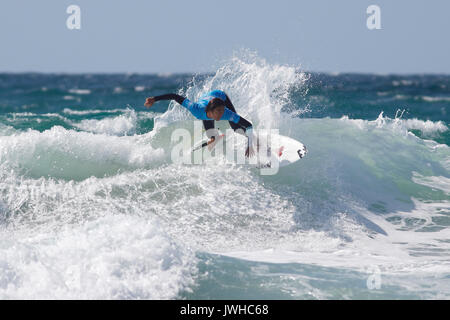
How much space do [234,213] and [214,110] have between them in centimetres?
142

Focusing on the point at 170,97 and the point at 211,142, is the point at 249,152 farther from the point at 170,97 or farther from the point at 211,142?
the point at 170,97

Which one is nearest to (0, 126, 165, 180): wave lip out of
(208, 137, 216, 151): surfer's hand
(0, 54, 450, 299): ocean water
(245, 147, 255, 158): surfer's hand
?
(0, 54, 450, 299): ocean water

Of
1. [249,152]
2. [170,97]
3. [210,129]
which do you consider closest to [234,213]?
[249,152]

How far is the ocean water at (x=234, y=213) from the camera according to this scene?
473 cm

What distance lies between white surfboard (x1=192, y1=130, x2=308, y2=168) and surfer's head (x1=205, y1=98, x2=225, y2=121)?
948 millimetres

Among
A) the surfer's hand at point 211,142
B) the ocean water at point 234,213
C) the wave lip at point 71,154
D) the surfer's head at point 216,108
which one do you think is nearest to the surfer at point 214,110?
the surfer's head at point 216,108

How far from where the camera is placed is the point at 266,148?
26.3 feet

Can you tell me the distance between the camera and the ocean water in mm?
4734

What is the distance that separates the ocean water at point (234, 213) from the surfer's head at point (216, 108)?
1010 mm

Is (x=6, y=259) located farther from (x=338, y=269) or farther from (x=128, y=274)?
(x=338, y=269)

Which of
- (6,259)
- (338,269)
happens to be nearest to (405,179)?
(338,269)

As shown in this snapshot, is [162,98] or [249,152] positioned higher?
[162,98]
